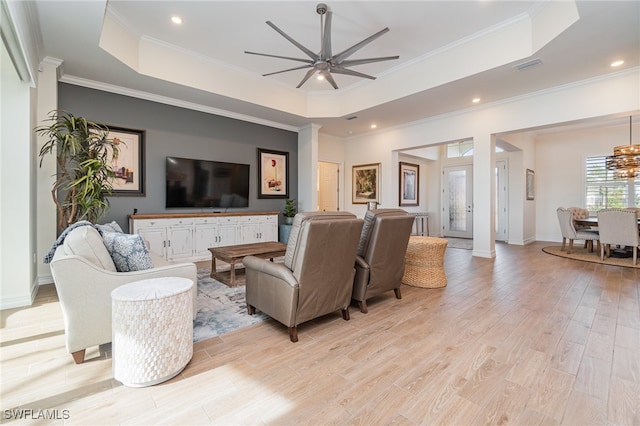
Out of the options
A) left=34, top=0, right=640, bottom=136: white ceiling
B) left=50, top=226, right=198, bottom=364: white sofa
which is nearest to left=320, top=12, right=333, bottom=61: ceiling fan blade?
left=34, top=0, right=640, bottom=136: white ceiling

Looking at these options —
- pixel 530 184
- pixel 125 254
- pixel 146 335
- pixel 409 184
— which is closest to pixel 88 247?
pixel 125 254

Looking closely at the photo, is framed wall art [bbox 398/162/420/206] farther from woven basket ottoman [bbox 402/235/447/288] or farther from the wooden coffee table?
the wooden coffee table

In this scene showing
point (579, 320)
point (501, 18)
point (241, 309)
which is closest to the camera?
point (579, 320)

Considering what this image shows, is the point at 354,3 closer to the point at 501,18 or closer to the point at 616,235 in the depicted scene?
the point at 501,18

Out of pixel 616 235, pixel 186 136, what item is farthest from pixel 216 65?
pixel 616 235

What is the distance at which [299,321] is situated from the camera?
2367 mm

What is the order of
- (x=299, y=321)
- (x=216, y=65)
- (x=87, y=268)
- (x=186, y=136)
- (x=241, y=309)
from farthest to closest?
(x=186, y=136), (x=216, y=65), (x=241, y=309), (x=299, y=321), (x=87, y=268)

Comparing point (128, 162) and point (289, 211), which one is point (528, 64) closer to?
point (289, 211)

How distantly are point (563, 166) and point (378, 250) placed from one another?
8165 mm

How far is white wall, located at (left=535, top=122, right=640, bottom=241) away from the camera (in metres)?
7.37

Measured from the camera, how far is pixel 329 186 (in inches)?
347

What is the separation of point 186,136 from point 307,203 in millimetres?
3060

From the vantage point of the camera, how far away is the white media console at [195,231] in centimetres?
489

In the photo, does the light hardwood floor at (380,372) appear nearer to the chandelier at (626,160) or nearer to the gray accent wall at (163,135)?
the gray accent wall at (163,135)
